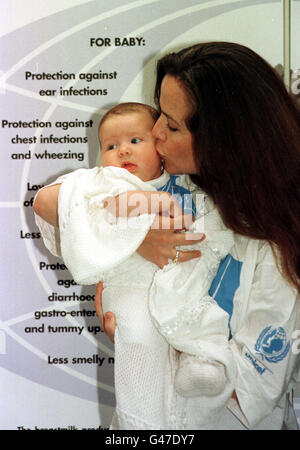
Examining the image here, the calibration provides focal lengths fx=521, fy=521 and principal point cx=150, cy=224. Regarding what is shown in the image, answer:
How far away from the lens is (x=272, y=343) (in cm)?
112

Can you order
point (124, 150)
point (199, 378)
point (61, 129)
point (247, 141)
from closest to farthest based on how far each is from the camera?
point (199, 378) < point (247, 141) < point (124, 150) < point (61, 129)

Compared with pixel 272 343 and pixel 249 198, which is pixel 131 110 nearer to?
pixel 249 198

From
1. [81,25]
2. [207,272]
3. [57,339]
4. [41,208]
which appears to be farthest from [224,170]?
[57,339]

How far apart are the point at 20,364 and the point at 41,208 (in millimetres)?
678

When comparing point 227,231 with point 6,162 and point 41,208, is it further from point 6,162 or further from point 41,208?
point 6,162

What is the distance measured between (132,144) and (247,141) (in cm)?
28

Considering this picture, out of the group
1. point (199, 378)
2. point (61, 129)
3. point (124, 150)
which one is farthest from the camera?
point (61, 129)

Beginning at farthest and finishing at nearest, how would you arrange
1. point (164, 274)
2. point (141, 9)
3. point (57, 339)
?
1. point (57, 339)
2. point (141, 9)
3. point (164, 274)

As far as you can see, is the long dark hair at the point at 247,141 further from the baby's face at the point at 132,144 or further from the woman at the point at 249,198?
the baby's face at the point at 132,144

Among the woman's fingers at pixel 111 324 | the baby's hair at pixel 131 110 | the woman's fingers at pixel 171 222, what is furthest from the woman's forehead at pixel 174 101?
the woman's fingers at pixel 111 324

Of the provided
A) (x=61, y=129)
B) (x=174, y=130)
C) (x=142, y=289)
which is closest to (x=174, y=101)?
(x=174, y=130)

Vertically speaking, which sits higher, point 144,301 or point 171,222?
point 171,222

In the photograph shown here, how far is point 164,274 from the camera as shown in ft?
3.74

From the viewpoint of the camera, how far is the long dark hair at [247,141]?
113cm
